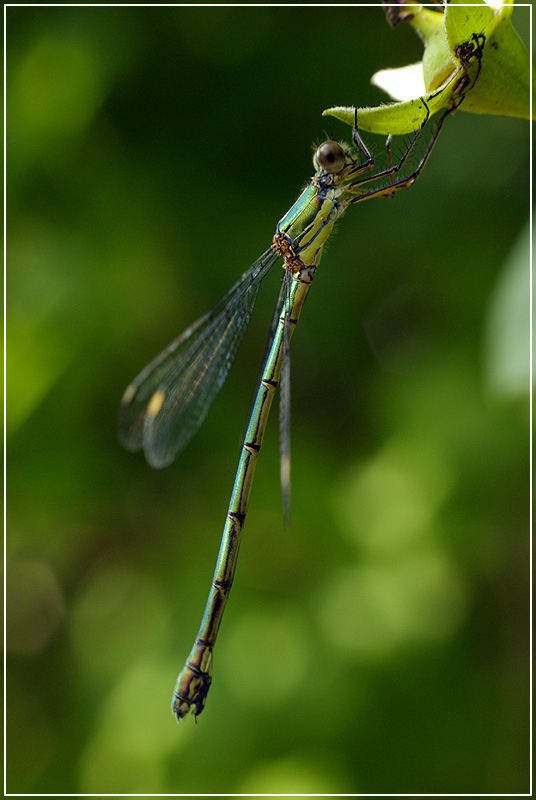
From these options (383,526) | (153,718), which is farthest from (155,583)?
(383,526)

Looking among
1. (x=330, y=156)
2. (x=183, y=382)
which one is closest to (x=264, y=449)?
(x=183, y=382)

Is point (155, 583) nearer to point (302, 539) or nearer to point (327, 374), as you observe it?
point (302, 539)

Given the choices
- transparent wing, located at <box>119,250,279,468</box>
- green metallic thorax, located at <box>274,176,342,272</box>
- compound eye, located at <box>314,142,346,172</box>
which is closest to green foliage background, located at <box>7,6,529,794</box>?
transparent wing, located at <box>119,250,279,468</box>

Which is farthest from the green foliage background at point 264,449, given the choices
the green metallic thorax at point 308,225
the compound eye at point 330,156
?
the compound eye at point 330,156

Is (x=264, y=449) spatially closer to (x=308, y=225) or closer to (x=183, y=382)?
(x=183, y=382)

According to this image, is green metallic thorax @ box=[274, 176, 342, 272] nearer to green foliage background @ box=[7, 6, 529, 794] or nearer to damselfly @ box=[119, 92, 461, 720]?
damselfly @ box=[119, 92, 461, 720]

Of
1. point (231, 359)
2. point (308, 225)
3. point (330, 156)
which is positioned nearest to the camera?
point (330, 156)
